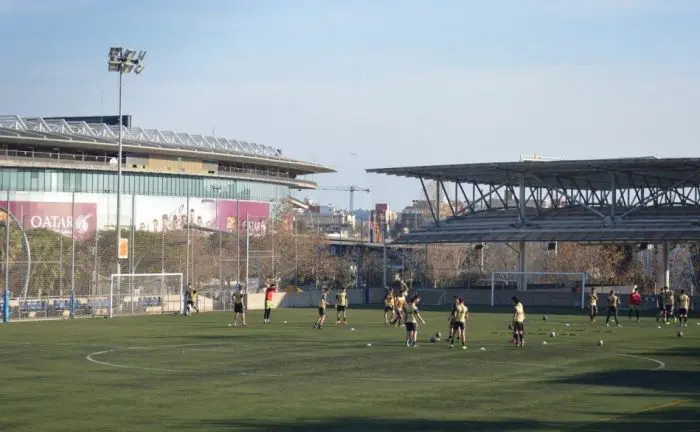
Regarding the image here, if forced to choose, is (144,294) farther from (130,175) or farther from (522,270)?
(130,175)

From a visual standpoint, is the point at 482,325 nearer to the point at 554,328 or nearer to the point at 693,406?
the point at 554,328

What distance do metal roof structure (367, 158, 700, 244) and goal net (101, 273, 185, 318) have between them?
24.0 m

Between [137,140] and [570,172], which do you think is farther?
[137,140]

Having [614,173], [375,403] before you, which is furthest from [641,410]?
[614,173]

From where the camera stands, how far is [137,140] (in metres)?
123

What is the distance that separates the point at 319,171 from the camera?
496 ft

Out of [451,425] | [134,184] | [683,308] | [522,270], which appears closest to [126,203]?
[134,184]

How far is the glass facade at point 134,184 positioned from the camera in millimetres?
111875

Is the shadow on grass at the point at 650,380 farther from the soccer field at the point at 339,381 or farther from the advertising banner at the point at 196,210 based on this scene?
the advertising banner at the point at 196,210

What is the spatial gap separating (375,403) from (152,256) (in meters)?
44.8

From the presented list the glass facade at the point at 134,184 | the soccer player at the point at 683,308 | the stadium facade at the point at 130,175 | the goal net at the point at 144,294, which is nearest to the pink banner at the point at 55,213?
the stadium facade at the point at 130,175

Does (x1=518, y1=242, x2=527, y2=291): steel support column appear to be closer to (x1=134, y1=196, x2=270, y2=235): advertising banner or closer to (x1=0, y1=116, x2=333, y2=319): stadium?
(x1=0, y1=116, x2=333, y2=319): stadium

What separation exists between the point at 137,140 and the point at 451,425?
349ft

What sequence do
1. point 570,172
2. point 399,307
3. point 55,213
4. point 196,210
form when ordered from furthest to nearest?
point 196,210 → point 55,213 → point 570,172 → point 399,307
